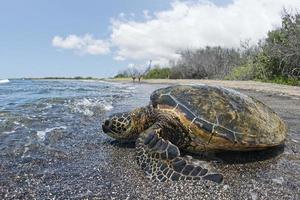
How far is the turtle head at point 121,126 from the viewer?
476 centimetres

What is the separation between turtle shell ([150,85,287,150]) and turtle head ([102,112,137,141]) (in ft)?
1.38

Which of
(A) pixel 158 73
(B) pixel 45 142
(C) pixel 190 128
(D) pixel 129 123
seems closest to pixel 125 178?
(C) pixel 190 128

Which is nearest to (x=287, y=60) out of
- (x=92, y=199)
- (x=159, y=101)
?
(x=159, y=101)

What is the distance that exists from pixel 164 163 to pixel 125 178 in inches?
16.6

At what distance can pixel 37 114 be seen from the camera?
7973 mm

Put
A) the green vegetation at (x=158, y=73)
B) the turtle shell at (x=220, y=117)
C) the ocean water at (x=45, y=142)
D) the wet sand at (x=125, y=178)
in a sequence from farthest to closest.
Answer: the green vegetation at (x=158, y=73) → the turtle shell at (x=220, y=117) → the ocean water at (x=45, y=142) → the wet sand at (x=125, y=178)

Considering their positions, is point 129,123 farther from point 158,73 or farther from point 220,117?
point 158,73

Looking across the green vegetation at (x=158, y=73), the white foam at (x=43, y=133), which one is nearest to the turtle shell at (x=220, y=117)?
the white foam at (x=43, y=133)

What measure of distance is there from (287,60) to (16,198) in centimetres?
2466

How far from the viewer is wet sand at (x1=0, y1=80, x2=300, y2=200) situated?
327 cm

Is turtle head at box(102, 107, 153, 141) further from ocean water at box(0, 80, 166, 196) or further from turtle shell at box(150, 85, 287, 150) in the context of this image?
ocean water at box(0, 80, 166, 196)

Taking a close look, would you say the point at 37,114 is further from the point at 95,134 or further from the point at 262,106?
the point at 262,106

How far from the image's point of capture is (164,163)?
372 centimetres

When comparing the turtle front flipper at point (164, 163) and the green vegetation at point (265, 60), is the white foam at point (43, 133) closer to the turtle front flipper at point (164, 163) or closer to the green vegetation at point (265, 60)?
the turtle front flipper at point (164, 163)
